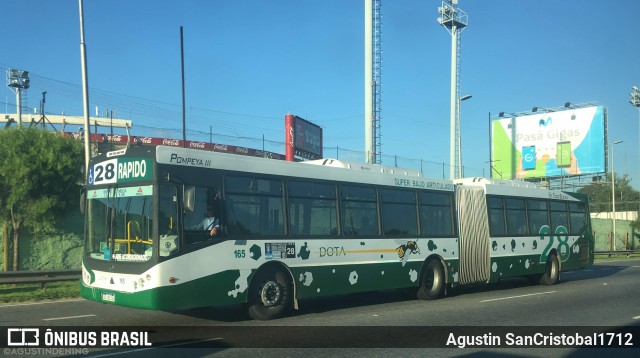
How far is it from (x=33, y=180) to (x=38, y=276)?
4.68 meters

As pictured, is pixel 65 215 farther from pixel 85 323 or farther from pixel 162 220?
pixel 162 220

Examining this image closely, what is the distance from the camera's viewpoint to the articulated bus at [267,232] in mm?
9906

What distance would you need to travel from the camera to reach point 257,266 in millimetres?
11094

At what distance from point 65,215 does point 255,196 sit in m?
12.6

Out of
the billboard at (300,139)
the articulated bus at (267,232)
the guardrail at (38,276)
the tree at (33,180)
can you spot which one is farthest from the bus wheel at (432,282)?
the billboard at (300,139)

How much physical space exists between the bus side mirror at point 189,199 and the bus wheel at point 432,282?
23.6ft

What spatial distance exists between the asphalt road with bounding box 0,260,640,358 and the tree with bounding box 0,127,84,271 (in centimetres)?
700

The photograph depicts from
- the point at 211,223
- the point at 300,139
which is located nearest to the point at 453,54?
the point at 300,139

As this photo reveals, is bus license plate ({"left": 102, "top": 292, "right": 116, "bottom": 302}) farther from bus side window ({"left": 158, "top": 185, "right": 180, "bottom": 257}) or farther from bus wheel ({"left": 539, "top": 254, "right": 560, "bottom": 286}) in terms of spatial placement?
bus wheel ({"left": 539, "top": 254, "right": 560, "bottom": 286})

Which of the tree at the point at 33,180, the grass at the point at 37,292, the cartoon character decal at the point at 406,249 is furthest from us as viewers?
the tree at the point at 33,180

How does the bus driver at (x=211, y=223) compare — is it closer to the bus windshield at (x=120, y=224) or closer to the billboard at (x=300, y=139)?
the bus windshield at (x=120, y=224)

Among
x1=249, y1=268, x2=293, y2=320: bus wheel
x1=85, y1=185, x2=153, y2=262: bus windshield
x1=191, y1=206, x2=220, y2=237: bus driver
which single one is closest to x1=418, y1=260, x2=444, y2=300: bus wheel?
x1=249, y1=268, x2=293, y2=320: bus wheel

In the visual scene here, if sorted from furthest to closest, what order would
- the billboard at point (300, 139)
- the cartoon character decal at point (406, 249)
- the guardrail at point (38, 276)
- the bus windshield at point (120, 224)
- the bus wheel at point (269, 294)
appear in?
the billboard at point (300, 139)
the guardrail at point (38, 276)
the cartoon character decal at point (406, 249)
the bus wheel at point (269, 294)
the bus windshield at point (120, 224)

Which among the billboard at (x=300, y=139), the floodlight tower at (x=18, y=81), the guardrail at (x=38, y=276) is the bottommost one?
the guardrail at (x=38, y=276)
